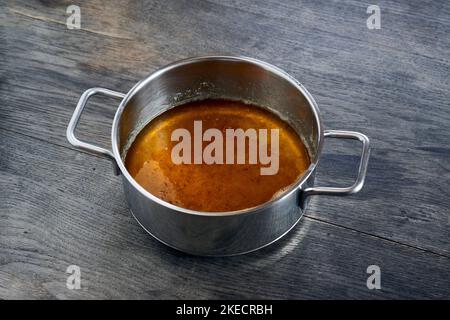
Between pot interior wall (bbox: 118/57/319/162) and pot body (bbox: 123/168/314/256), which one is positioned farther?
pot interior wall (bbox: 118/57/319/162)

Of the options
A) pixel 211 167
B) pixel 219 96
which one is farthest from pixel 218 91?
pixel 211 167

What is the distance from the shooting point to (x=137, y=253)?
3.09 feet

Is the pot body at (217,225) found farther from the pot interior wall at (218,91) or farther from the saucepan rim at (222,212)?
the pot interior wall at (218,91)

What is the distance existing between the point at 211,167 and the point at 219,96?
150mm

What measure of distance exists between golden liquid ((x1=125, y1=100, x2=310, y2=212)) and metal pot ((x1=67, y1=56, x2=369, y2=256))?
0.02 metres

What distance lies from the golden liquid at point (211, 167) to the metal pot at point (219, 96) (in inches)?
0.6

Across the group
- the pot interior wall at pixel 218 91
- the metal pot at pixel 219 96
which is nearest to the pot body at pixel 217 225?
the metal pot at pixel 219 96

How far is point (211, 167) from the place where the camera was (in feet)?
3.22

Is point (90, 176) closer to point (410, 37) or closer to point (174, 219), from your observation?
point (174, 219)

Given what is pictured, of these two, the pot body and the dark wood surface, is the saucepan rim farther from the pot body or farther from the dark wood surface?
the dark wood surface

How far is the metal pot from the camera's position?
85 centimetres

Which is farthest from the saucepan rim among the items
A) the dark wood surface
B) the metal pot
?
the dark wood surface

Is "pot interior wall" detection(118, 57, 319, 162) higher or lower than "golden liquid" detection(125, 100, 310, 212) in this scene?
higher

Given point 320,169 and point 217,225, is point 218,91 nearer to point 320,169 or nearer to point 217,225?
point 320,169
